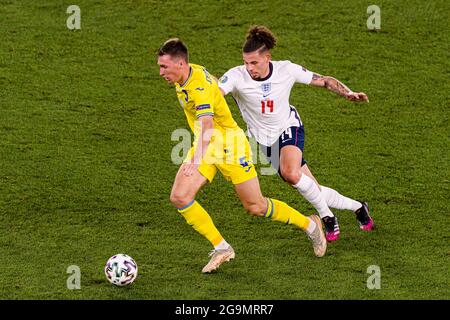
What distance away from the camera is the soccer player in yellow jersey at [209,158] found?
1030 cm

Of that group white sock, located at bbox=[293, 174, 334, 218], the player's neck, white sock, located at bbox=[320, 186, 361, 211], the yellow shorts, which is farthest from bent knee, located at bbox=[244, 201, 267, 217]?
the player's neck

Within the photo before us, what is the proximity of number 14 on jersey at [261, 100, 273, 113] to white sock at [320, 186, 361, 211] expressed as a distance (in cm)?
104

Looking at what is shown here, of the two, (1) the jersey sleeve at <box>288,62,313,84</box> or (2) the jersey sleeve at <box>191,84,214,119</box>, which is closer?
(2) the jersey sleeve at <box>191,84,214,119</box>

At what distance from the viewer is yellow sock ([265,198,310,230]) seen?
10992mm

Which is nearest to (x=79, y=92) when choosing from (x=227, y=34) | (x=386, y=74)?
(x=227, y=34)

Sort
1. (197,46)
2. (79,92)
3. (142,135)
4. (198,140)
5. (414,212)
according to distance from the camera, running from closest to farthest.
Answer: (198,140) < (414,212) < (142,135) < (79,92) < (197,46)

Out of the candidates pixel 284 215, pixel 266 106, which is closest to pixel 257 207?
pixel 284 215

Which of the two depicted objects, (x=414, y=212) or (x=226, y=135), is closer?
(x=226, y=135)

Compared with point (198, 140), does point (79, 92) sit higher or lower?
higher

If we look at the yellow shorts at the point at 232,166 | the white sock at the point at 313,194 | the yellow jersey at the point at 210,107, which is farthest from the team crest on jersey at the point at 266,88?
the white sock at the point at 313,194

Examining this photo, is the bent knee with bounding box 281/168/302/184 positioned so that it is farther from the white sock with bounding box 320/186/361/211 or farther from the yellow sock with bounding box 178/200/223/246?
the yellow sock with bounding box 178/200/223/246

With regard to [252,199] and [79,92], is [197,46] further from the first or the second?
[252,199]

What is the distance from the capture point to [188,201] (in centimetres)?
1060

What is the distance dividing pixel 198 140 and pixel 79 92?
530cm
